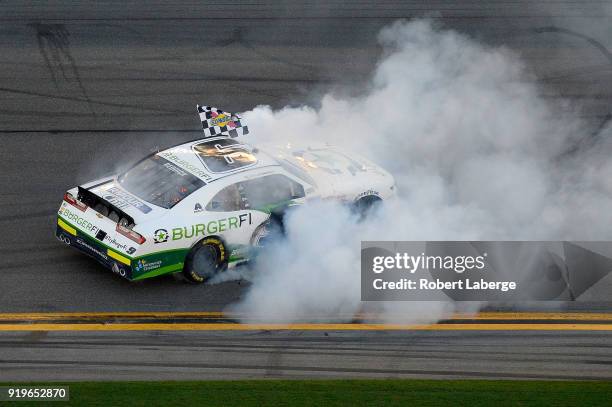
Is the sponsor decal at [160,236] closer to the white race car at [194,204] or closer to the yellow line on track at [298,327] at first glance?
the white race car at [194,204]

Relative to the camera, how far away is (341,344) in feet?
34.5

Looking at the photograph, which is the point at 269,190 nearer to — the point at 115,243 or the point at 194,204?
the point at 194,204

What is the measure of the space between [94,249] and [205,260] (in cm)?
123

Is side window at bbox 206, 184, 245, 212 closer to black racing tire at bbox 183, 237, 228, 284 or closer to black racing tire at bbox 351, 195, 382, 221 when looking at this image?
black racing tire at bbox 183, 237, 228, 284

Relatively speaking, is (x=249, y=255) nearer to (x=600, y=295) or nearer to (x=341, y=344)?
(x=341, y=344)

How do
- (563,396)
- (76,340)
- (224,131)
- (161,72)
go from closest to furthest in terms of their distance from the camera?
(563,396) → (76,340) → (224,131) → (161,72)

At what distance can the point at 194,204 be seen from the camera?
37.4 feet

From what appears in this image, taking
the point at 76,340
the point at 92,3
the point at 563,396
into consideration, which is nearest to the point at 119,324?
the point at 76,340

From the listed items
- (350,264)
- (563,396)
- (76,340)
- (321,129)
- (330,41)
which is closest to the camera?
(563,396)

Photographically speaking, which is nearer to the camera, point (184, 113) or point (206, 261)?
point (206, 261)

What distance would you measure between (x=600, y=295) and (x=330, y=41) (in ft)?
29.3

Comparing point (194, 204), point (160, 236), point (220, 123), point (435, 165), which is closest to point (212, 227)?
point (194, 204)

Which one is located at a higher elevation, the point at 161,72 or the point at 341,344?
the point at 161,72
